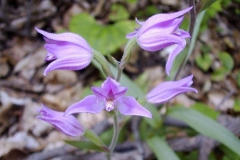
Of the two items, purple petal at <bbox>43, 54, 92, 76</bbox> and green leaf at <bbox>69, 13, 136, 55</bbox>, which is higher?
purple petal at <bbox>43, 54, 92, 76</bbox>

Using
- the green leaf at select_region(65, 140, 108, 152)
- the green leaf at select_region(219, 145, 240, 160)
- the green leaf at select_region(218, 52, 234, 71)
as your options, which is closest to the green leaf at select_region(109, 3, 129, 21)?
the green leaf at select_region(218, 52, 234, 71)

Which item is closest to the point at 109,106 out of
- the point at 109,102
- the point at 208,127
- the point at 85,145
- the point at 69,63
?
the point at 109,102

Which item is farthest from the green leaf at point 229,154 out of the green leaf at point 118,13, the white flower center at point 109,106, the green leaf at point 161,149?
the green leaf at point 118,13

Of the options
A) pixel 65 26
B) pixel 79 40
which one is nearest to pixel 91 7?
pixel 65 26

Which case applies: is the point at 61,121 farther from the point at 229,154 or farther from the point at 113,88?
the point at 229,154

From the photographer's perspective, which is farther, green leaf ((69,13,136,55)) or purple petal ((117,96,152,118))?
green leaf ((69,13,136,55))

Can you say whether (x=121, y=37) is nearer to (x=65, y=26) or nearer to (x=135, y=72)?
(x=135, y=72)

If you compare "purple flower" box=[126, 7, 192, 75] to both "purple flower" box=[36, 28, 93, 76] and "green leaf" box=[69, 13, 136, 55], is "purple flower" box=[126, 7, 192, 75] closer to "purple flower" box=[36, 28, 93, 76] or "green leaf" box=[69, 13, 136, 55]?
"purple flower" box=[36, 28, 93, 76]
